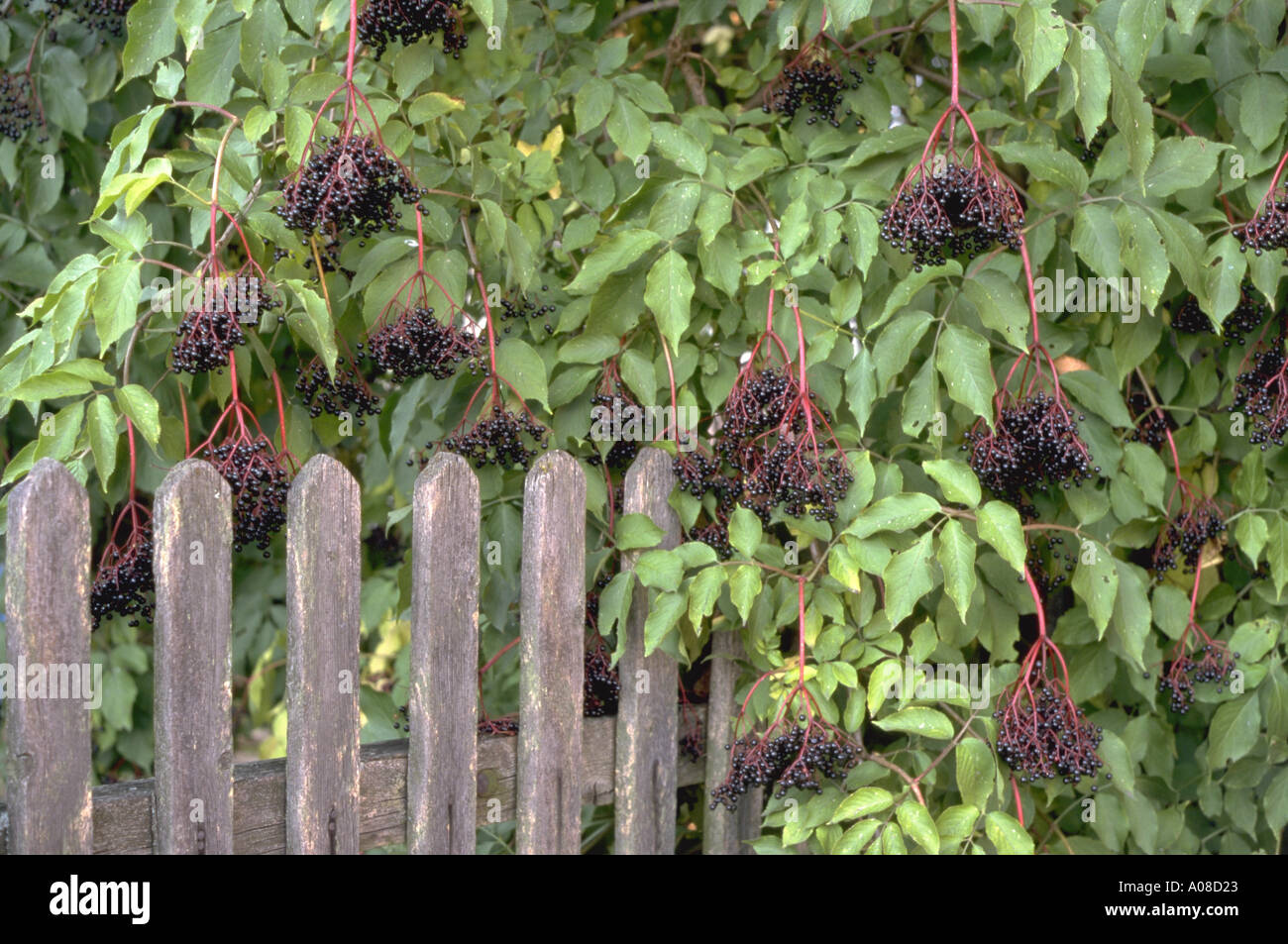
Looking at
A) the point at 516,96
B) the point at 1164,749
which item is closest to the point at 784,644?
the point at 1164,749

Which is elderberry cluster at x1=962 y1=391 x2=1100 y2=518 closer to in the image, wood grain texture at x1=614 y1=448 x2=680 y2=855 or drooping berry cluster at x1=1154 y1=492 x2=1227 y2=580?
drooping berry cluster at x1=1154 y1=492 x2=1227 y2=580

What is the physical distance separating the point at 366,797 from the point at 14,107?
2059mm

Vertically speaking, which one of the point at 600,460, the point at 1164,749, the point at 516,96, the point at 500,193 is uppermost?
the point at 516,96

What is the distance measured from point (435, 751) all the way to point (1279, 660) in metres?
1.76

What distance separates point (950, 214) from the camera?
7.26ft

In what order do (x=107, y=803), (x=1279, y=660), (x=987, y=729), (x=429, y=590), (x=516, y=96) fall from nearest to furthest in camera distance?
1. (x=107, y=803)
2. (x=429, y=590)
3. (x=987, y=729)
4. (x=1279, y=660)
5. (x=516, y=96)

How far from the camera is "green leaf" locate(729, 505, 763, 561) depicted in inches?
93.4

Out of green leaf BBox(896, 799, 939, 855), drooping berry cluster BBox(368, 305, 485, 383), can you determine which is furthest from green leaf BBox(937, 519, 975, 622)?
drooping berry cluster BBox(368, 305, 485, 383)

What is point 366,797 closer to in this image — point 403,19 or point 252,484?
point 252,484

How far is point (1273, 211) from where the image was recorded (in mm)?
2307

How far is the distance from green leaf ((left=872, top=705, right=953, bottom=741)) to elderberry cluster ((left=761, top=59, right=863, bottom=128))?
127 cm

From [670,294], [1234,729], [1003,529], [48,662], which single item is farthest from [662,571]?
[1234,729]

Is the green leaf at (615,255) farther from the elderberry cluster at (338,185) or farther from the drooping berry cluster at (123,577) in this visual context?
the drooping berry cluster at (123,577)

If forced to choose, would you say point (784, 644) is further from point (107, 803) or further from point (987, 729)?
point (107, 803)
